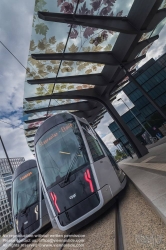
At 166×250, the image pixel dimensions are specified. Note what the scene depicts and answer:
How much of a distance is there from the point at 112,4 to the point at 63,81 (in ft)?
18.9

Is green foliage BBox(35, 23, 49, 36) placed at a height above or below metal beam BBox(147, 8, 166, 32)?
above

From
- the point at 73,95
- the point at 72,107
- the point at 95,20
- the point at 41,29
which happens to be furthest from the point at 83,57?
the point at 72,107

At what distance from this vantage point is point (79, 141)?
14.8ft

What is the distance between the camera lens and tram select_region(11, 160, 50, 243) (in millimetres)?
6168

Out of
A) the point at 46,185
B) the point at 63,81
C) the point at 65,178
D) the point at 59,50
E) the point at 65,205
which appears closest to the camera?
the point at 65,205

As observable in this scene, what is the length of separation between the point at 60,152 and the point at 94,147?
101cm

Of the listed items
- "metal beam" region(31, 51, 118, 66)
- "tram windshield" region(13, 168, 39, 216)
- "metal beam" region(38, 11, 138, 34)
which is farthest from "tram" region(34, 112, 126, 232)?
"metal beam" region(31, 51, 118, 66)

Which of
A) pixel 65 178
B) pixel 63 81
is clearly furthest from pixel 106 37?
pixel 65 178

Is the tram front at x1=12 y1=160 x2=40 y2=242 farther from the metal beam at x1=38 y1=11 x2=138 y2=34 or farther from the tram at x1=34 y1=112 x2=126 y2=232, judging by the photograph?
the metal beam at x1=38 y1=11 x2=138 y2=34

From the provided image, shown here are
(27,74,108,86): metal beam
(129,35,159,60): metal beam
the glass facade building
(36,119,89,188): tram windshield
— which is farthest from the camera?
the glass facade building

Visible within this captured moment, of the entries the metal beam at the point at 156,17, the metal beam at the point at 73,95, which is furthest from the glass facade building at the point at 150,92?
the metal beam at the point at 156,17

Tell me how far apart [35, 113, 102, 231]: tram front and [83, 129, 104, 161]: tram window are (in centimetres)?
23

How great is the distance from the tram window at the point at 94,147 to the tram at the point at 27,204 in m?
3.77

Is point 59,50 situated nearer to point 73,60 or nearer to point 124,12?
point 73,60
